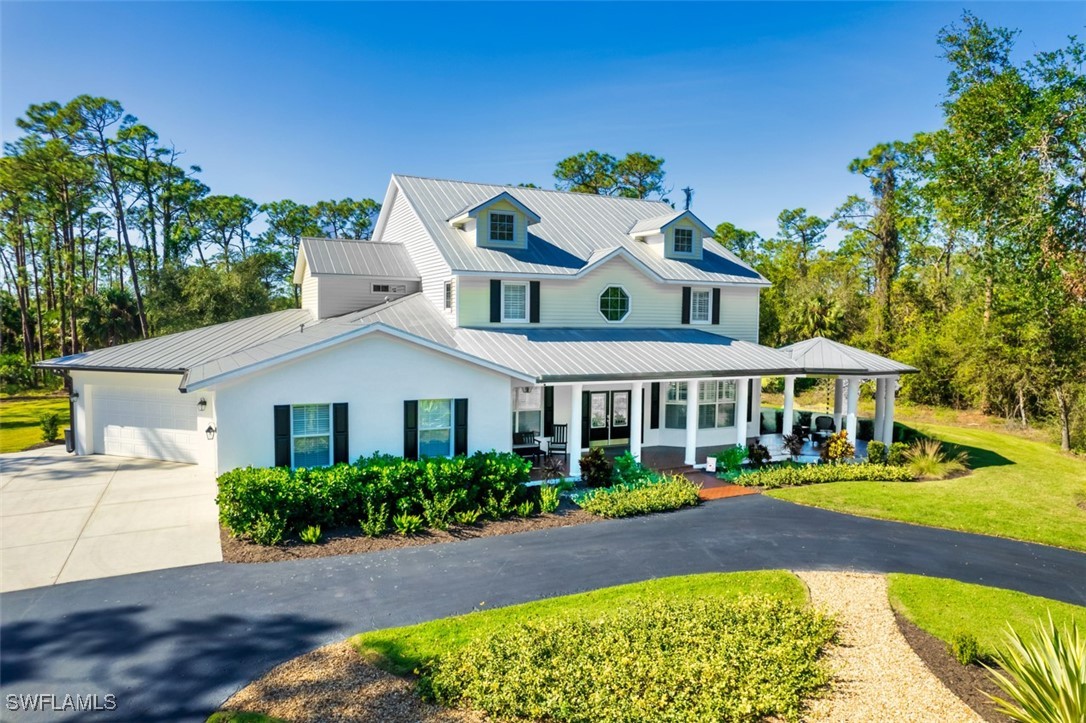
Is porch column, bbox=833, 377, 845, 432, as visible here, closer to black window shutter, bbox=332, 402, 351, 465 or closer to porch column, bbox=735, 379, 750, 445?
porch column, bbox=735, 379, 750, 445

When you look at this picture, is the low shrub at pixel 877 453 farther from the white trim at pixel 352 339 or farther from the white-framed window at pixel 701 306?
the white trim at pixel 352 339

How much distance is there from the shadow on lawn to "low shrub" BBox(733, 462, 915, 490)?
1301 centimetres

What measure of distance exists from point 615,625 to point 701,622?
1.27 m

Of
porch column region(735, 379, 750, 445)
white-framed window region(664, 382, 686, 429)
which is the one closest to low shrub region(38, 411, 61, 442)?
white-framed window region(664, 382, 686, 429)

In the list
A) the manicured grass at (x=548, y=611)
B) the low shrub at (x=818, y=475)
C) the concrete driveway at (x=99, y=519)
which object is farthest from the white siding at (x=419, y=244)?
the manicured grass at (x=548, y=611)

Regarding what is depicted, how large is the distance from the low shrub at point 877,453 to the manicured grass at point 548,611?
10906 millimetres

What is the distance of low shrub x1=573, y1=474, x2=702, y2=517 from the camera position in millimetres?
14367

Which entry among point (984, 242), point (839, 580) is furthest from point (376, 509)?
point (984, 242)

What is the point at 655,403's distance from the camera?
2052 centimetres

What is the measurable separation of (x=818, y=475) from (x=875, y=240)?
104ft

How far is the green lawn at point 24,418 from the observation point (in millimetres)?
20969

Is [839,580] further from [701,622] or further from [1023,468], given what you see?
[1023,468]

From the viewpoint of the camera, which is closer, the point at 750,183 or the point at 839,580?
the point at 839,580

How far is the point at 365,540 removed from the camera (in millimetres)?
11922
